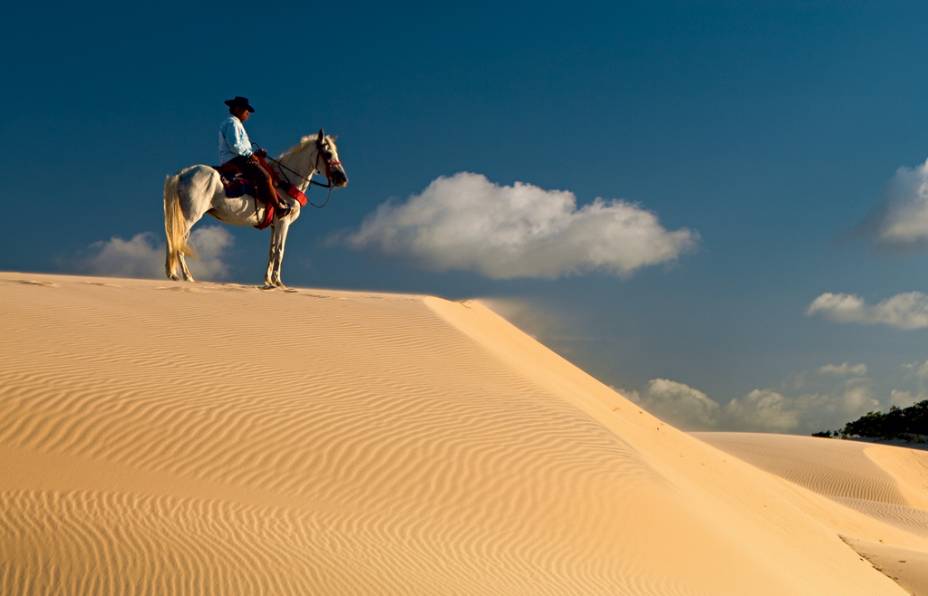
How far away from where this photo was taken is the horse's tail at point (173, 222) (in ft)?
56.3

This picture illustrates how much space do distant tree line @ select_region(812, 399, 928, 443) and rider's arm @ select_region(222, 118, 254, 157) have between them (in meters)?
33.9

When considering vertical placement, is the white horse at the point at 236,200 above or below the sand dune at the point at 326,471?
above

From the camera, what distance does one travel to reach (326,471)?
31.7ft

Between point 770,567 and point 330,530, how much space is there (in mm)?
6084

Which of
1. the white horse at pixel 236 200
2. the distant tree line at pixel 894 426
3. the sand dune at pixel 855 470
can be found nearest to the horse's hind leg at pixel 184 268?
the white horse at pixel 236 200

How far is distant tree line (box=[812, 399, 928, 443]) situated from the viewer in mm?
41469

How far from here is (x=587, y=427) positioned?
13070 mm

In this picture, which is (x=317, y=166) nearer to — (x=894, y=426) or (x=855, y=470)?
(x=855, y=470)

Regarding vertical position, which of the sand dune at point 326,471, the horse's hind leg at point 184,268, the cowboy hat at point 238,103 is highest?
the cowboy hat at point 238,103

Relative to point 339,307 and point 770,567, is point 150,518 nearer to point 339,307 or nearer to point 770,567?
point 770,567

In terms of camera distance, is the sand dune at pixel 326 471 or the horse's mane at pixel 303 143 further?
the horse's mane at pixel 303 143

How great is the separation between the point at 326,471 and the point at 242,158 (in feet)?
30.9

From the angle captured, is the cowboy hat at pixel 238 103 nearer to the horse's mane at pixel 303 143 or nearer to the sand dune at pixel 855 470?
the horse's mane at pixel 303 143

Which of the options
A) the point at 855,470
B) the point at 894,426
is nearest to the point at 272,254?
the point at 855,470
